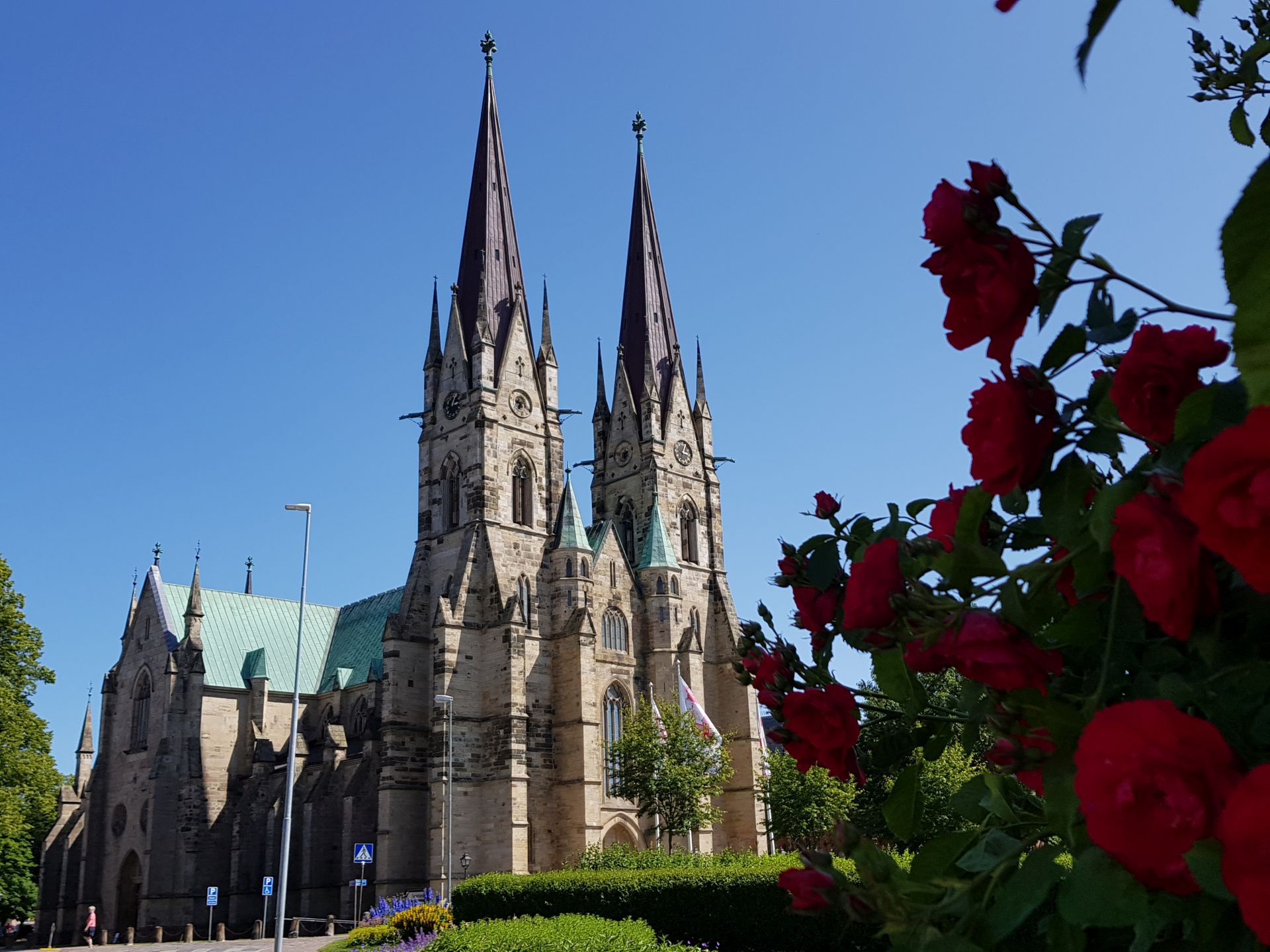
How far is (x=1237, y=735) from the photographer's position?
5.14 ft

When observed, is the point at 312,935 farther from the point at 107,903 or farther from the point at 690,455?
the point at 690,455

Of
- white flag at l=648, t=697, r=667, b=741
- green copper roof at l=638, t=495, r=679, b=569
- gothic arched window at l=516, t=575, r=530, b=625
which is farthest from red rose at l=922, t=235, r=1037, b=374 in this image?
green copper roof at l=638, t=495, r=679, b=569

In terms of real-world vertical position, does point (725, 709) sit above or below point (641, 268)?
below

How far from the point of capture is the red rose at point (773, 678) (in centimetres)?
275

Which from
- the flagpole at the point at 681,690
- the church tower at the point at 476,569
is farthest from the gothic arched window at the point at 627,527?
the flagpole at the point at 681,690

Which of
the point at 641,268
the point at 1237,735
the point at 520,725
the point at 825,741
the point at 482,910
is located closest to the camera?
the point at 1237,735

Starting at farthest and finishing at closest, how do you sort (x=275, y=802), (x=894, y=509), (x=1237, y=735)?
(x=275, y=802) → (x=894, y=509) → (x=1237, y=735)

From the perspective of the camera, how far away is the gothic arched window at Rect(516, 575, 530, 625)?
146 feet

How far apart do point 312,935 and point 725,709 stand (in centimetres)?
1939

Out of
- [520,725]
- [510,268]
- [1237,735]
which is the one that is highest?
[510,268]

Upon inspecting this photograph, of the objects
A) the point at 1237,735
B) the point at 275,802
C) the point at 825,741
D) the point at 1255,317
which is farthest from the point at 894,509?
the point at 275,802

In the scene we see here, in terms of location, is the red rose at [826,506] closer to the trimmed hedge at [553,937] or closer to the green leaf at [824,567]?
the green leaf at [824,567]

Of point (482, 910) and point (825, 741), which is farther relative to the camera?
point (482, 910)

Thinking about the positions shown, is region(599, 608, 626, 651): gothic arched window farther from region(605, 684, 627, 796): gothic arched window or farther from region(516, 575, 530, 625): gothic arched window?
region(516, 575, 530, 625): gothic arched window
